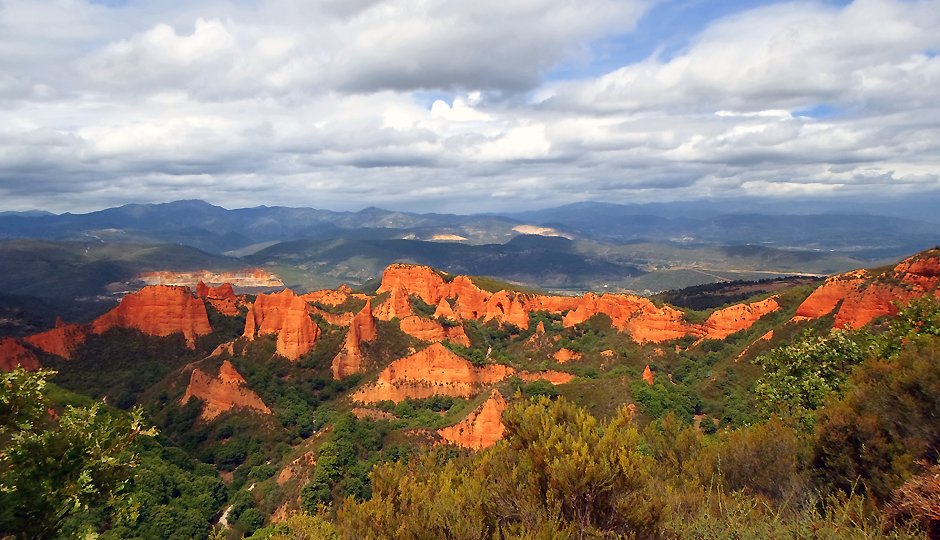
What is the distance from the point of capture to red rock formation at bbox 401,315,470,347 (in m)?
89.1

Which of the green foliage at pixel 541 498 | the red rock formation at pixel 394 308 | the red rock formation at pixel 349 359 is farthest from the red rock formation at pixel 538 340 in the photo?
the green foliage at pixel 541 498

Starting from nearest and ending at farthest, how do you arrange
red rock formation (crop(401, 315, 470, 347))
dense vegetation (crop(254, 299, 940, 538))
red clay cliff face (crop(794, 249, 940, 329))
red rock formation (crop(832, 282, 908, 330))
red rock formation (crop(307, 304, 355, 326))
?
1. dense vegetation (crop(254, 299, 940, 538))
2. red clay cliff face (crop(794, 249, 940, 329))
3. red rock formation (crop(832, 282, 908, 330))
4. red rock formation (crop(401, 315, 470, 347))
5. red rock formation (crop(307, 304, 355, 326))

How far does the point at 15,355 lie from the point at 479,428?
64415 millimetres

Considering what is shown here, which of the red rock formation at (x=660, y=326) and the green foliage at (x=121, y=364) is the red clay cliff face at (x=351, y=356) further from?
the red rock formation at (x=660, y=326)

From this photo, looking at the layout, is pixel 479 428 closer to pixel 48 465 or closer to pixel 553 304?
A: pixel 48 465

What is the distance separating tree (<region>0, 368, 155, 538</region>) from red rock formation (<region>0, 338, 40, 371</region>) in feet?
249

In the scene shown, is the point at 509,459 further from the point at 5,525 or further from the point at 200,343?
the point at 200,343

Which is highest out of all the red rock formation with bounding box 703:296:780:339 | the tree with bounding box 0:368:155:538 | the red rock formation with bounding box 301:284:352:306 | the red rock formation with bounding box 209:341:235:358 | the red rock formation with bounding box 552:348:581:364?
the tree with bounding box 0:368:155:538

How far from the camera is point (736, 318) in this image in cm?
8994

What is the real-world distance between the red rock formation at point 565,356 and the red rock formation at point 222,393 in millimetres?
43328

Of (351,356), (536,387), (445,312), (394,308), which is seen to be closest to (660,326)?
(536,387)

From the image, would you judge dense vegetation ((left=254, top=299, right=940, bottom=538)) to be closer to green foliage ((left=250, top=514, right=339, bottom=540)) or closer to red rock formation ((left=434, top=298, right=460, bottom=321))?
green foliage ((left=250, top=514, right=339, bottom=540))

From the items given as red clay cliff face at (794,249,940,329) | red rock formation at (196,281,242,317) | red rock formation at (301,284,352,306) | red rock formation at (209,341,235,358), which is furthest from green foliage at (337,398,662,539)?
red rock formation at (196,281,242,317)

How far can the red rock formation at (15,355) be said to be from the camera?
71.5 metres
